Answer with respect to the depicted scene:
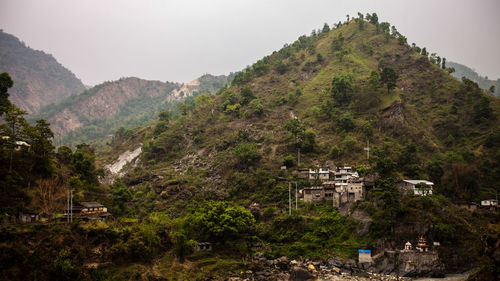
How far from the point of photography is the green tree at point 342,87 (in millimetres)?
64875

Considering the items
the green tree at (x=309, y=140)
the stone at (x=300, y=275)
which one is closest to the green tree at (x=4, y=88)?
the stone at (x=300, y=275)

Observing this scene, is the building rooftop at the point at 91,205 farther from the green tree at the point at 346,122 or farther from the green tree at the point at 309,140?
the green tree at the point at 346,122

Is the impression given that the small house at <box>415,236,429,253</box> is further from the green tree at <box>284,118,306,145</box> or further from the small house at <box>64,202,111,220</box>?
the small house at <box>64,202,111,220</box>

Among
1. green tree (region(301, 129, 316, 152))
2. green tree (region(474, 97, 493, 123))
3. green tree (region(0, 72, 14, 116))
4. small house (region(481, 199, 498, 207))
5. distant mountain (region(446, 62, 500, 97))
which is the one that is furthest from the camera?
distant mountain (region(446, 62, 500, 97))

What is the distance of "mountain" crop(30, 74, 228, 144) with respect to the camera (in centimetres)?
13174

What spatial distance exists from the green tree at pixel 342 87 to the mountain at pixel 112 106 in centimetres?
8079

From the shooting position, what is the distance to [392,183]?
41906 mm

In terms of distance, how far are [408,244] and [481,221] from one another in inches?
368

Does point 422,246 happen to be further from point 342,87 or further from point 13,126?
point 13,126

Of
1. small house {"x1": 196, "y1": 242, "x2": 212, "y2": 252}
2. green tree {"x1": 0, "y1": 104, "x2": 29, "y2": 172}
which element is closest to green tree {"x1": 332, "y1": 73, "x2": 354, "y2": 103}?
small house {"x1": 196, "y1": 242, "x2": 212, "y2": 252}

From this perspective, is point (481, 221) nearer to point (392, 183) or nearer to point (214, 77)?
point (392, 183)

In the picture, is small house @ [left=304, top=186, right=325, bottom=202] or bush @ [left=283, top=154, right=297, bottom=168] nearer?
small house @ [left=304, top=186, right=325, bottom=202]

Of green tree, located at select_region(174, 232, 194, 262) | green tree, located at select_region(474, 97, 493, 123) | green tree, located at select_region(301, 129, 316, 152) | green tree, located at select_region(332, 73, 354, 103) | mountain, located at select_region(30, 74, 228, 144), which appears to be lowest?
green tree, located at select_region(174, 232, 194, 262)

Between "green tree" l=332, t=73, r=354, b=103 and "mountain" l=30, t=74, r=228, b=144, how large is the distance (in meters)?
80.8
